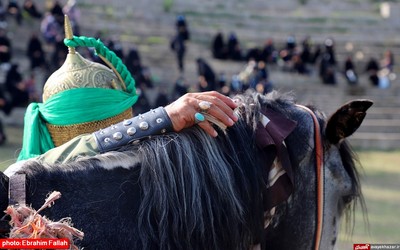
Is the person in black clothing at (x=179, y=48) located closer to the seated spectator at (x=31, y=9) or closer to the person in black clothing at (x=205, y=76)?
the person in black clothing at (x=205, y=76)

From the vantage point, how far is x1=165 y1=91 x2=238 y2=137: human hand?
2791 mm

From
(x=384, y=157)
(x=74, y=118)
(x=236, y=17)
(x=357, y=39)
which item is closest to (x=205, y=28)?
(x=236, y=17)

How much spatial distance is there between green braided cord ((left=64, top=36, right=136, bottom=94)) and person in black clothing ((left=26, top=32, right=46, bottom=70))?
19429mm

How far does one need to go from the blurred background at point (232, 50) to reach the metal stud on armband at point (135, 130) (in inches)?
510

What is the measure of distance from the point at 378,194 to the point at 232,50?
1479 centimetres

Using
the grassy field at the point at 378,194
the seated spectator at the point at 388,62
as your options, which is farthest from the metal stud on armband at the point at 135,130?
the seated spectator at the point at 388,62

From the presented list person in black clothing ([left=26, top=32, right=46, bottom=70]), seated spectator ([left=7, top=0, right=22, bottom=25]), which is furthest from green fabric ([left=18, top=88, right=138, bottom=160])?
seated spectator ([left=7, top=0, right=22, bottom=25])

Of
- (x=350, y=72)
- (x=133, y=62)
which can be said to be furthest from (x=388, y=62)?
(x=133, y=62)

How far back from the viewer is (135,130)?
9.12 feet

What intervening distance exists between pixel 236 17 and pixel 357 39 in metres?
4.62

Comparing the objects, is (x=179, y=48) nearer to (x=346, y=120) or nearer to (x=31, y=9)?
(x=31, y=9)

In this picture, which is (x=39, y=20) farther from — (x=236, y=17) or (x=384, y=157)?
(x=384, y=157)

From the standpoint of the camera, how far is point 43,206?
7.86 feet

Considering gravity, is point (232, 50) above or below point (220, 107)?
below
